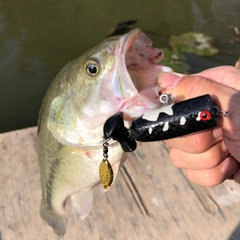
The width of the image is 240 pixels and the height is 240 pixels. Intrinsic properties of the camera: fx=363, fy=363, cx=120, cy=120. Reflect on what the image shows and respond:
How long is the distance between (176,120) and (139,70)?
1.00 ft

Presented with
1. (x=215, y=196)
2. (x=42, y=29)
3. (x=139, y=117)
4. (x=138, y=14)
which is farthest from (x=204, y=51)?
(x=139, y=117)

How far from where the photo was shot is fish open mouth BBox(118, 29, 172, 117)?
1.05 meters

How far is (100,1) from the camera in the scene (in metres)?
4.80

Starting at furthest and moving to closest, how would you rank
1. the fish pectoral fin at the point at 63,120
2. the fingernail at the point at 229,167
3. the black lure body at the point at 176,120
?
the fingernail at the point at 229,167 < the fish pectoral fin at the point at 63,120 < the black lure body at the point at 176,120

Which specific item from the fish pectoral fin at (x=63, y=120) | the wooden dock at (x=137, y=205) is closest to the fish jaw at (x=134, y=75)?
the fish pectoral fin at (x=63, y=120)

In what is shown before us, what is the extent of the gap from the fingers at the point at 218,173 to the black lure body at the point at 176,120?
1.71ft

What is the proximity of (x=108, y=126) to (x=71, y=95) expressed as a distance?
0.99 feet

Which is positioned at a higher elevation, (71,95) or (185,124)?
(185,124)

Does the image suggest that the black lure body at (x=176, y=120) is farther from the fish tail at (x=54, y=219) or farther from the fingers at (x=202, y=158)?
the fish tail at (x=54, y=219)

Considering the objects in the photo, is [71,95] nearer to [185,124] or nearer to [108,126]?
[108,126]

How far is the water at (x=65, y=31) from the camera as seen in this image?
3.67 meters

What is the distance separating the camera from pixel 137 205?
1.96 m

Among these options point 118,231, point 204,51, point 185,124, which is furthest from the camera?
point 204,51

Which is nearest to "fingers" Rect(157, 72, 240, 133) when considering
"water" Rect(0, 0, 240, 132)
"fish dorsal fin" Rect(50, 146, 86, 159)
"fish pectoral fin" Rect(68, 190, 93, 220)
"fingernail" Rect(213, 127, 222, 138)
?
"fingernail" Rect(213, 127, 222, 138)
